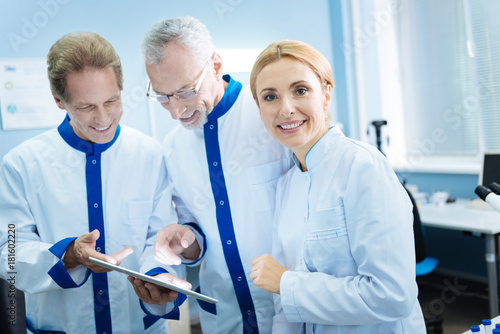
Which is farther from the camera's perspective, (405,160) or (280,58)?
(405,160)

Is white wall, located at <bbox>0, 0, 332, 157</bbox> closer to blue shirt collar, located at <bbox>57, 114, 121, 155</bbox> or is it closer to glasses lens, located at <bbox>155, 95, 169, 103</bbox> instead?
blue shirt collar, located at <bbox>57, 114, 121, 155</bbox>

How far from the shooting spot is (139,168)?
1.64m

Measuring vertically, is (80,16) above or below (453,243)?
above

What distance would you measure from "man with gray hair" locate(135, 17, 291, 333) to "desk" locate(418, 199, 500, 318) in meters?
1.93

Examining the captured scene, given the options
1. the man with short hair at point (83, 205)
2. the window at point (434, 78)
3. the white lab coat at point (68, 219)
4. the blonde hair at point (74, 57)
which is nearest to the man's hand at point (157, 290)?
the man with short hair at point (83, 205)

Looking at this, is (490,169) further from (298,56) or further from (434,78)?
(298,56)

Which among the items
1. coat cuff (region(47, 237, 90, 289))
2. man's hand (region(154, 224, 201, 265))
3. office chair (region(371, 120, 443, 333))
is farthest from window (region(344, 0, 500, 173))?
coat cuff (region(47, 237, 90, 289))

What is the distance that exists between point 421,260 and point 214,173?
2002 mm

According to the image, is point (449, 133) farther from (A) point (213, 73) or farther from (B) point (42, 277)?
(B) point (42, 277)

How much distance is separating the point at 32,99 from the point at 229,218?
6.83ft

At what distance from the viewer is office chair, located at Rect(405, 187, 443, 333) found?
2928 millimetres

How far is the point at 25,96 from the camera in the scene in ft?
9.62

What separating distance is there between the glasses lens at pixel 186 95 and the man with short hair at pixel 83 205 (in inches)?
8.7

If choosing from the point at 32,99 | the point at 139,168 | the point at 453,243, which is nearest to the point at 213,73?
the point at 139,168
